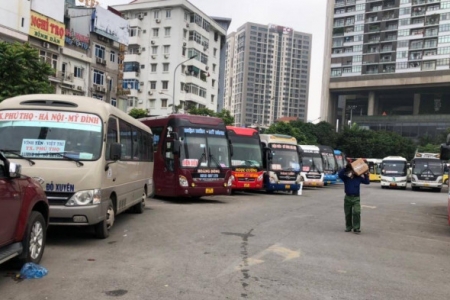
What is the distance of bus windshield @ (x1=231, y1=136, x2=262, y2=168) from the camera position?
1906 cm

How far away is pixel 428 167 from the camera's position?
31781 mm

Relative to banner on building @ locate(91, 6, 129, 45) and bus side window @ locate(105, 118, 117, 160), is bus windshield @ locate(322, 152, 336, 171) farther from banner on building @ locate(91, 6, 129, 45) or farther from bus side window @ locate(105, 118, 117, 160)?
bus side window @ locate(105, 118, 117, 160)

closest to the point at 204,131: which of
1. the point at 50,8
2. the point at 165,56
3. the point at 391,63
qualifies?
the point at 50,8

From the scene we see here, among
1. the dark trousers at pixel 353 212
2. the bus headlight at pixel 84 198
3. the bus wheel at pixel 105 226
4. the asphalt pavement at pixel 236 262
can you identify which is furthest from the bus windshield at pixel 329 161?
the bus headlight at pixel 84 198

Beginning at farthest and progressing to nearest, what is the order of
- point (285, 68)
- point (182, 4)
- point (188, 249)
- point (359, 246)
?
point (285, 68) → point (182, 4) → point (359, 246) → point (188, 249)

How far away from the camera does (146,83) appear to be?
61.9 m

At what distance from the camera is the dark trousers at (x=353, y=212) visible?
992cm

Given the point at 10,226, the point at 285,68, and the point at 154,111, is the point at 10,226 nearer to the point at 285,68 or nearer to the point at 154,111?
the point at 154,111

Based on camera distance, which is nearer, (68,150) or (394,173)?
(68,150)

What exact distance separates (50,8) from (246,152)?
2365 cm

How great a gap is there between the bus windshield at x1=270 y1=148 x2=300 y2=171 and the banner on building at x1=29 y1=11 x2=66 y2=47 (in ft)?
71.6

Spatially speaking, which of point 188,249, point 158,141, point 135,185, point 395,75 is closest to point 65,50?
point 158,141

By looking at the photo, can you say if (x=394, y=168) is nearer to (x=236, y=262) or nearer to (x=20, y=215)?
(x=236, y=262)

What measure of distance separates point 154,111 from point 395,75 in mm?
55406
